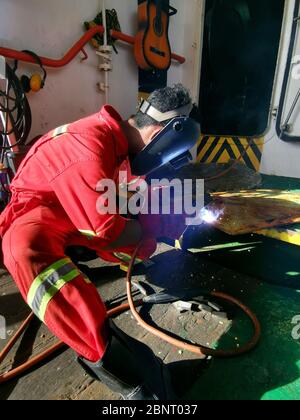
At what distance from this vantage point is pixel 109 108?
125 cm

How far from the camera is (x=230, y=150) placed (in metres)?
3.40

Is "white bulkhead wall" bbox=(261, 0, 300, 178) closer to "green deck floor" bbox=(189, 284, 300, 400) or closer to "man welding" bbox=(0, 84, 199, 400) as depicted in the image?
"green deck floor" bbox=(189, 284, 300, 400)

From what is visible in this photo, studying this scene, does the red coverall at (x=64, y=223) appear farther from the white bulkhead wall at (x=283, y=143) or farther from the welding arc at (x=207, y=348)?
the white bulkhead wall at (x=283, y=143)

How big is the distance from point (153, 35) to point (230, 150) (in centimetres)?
161

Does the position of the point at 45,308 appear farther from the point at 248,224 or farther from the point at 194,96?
the point at 194,96

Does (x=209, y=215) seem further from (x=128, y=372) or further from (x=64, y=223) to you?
(x=128, y=372)

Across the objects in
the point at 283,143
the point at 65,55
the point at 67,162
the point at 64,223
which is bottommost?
the point at 64,223

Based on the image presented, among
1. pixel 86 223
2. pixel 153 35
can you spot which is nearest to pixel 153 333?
pixel 86 223

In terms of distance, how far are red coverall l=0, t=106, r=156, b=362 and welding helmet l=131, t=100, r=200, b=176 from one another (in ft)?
0.33

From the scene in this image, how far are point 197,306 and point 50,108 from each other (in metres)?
2.21

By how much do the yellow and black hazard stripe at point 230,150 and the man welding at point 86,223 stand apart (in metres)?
2.17

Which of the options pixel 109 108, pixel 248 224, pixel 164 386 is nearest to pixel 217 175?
pixel 248 224

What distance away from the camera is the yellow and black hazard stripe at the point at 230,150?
315 cm

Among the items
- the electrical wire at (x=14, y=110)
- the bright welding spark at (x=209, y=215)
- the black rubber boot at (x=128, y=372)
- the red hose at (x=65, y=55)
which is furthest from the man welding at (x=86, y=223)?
the red hose at (x=65, y=55)
